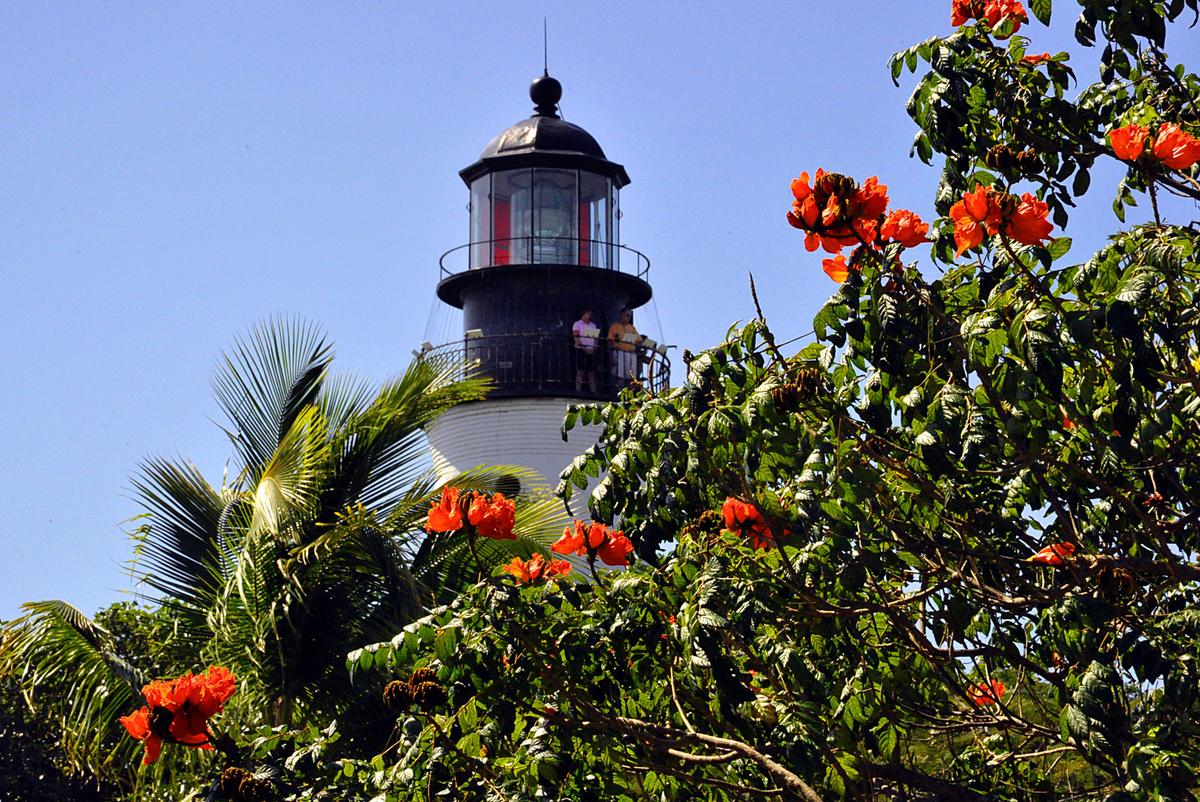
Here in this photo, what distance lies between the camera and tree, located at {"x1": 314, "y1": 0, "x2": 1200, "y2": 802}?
16.7 ft

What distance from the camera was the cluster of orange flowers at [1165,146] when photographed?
532 cm

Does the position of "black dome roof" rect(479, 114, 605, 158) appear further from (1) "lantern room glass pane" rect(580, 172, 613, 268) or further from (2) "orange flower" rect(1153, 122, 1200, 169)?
(2) "orange flower" rect(1153, 122, 1200, 169)

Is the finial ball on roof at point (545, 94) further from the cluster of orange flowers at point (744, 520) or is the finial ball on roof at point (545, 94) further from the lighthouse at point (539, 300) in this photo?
the cluster of orange flowers at point (744, 520)

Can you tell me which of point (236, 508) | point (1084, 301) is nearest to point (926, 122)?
point (1084, 301)

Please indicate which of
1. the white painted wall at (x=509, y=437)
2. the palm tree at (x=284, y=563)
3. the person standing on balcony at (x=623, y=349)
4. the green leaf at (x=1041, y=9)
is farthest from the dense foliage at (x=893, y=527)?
the person standing on balcony at (x=623, y=349)

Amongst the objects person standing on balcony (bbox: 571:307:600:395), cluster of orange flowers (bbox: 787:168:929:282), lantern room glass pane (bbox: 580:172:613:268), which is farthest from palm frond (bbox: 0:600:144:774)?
lantern room glass pane (bbox: 580:172:613:268)

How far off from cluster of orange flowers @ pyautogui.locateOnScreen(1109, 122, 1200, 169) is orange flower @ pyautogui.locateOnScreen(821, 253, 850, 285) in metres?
0.94

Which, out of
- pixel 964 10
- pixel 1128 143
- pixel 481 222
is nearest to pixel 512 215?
pixel 481 222

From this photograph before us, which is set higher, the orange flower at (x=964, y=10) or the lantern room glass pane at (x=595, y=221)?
the lantern room glass pane at (x=595, y=221)

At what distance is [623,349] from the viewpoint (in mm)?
22156

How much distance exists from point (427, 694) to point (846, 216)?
7.47ft

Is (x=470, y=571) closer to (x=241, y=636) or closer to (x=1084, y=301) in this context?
(x=241, y=636)

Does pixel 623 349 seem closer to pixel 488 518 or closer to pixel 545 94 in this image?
pixel 545 94

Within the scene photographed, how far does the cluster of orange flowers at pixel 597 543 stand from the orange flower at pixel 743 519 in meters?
0.50
